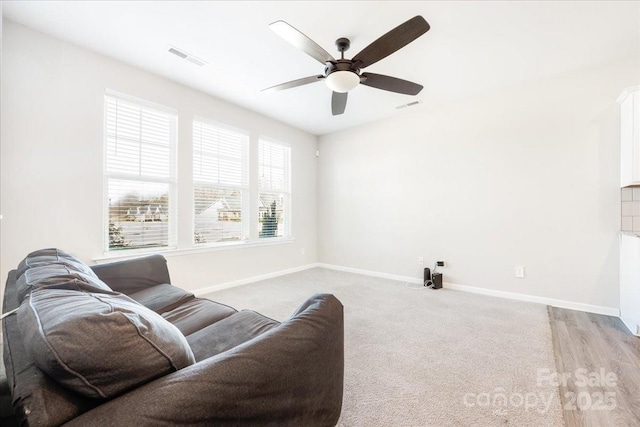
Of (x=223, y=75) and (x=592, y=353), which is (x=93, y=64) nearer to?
(x=223, y=75)

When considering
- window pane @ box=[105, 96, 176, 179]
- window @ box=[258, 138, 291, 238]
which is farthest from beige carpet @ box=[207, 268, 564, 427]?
window pane @ box=[105, 96, 176, 179]

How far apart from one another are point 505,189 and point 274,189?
3.52 meters

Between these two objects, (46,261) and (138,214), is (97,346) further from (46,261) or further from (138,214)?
(138,214)

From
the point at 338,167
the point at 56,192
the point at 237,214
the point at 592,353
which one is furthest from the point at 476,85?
the point at 56,192

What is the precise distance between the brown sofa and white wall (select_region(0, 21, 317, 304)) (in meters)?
1.81

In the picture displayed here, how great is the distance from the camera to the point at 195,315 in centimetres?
170

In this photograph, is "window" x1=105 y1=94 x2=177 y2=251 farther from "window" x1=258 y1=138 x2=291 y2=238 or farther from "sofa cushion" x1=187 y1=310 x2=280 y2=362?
"sofa cushion" x1=187 y1=310 x2=280 y2=362

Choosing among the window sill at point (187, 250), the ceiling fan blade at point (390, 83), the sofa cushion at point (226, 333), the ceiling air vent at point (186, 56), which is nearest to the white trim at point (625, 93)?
the ceiling fan blade at point (390, 83)

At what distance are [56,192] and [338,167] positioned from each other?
4017mm

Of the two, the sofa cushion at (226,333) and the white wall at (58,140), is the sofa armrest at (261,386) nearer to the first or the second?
the sofa cushion at (226,333)

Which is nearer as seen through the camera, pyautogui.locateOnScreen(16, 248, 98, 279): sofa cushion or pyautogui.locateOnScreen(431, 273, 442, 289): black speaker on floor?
pyautogui.locateOnScreen(16, 248, 98, 279): sofa cushion

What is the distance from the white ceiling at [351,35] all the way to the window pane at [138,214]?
1403mm

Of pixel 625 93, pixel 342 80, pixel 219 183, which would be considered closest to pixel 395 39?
pixel 342 80

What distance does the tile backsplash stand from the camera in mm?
2746
